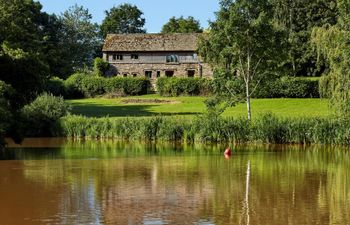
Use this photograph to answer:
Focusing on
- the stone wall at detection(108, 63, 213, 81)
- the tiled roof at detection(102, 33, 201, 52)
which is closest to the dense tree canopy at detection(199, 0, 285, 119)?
the tiled roof at detection(102, 33, 201, 52)

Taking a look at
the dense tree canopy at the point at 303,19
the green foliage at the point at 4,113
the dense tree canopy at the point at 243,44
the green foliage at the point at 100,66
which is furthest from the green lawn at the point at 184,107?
the green foliage at the point at 4,113

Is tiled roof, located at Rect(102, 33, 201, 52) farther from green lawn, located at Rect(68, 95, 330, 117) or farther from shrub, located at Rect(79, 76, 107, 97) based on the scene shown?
green lawn, located at Rect(68, 95, 330, 117)

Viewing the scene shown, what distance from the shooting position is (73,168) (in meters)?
32.2

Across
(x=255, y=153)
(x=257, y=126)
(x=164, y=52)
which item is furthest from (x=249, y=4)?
(x=164, y=52)

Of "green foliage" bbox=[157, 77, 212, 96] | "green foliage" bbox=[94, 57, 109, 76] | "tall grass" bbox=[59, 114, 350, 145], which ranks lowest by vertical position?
"tall grass" bbox=[59, 114, 350, 145]

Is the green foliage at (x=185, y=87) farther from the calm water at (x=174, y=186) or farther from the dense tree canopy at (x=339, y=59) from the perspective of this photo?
the calm water at (x=174, y=186)

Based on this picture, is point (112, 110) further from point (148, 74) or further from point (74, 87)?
point (148, 74)

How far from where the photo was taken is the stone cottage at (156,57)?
91.8 metres

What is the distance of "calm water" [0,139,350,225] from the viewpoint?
802 inches

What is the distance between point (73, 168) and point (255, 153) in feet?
39.9

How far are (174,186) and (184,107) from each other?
42.9 m

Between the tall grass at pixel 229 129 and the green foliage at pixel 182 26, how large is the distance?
81.0 metres

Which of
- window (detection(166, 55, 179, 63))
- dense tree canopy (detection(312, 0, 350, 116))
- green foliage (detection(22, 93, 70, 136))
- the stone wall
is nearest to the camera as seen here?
dense tree canopy (detection(312, 0, 350, 116))

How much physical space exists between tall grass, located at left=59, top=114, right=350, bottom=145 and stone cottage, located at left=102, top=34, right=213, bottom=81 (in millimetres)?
41613
